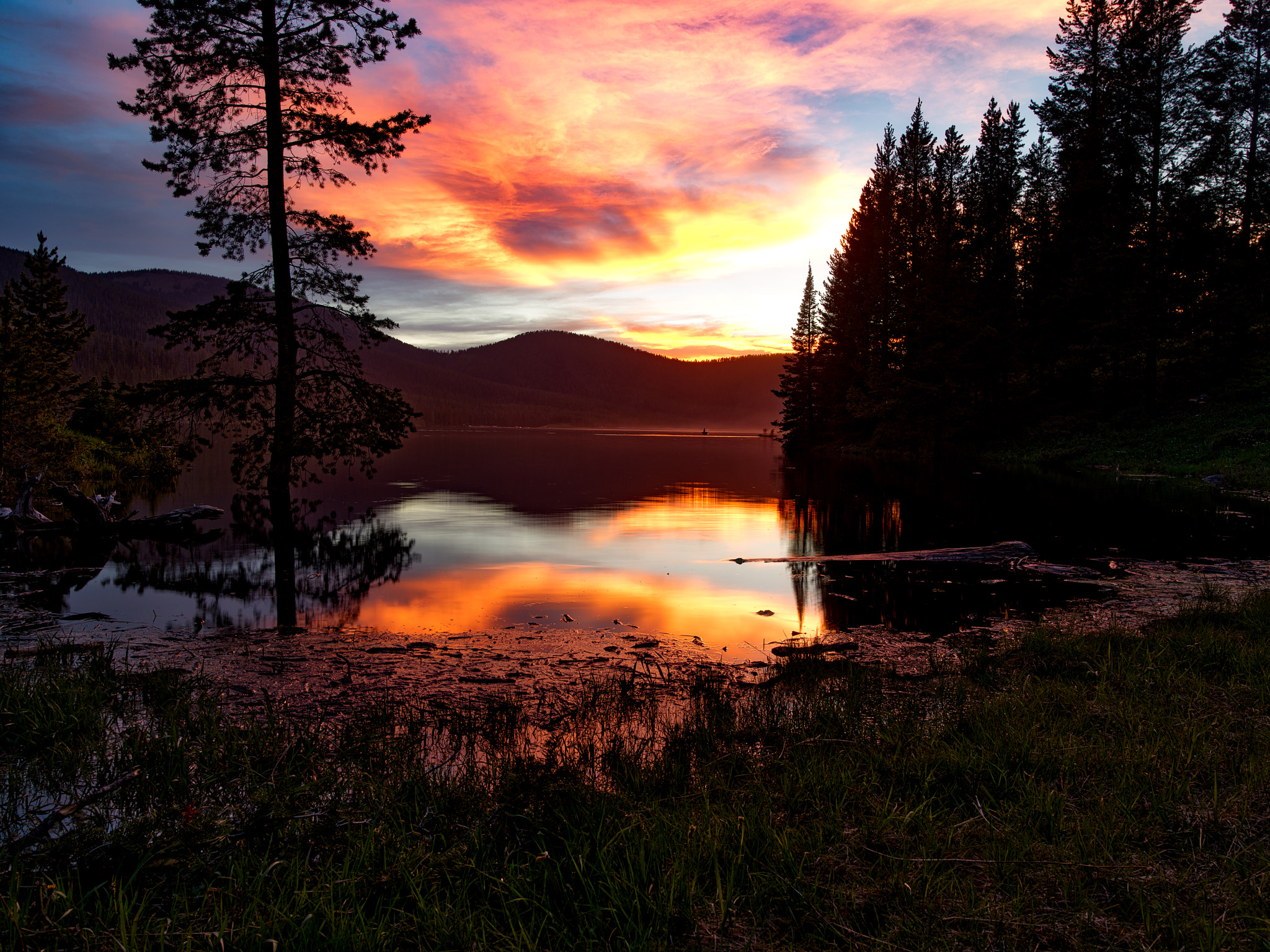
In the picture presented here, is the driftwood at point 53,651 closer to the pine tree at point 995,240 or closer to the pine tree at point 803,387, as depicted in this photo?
the pine tree at point 995,240

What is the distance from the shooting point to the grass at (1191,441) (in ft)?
90.9

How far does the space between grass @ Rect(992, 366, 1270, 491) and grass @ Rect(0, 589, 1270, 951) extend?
26.7 meters

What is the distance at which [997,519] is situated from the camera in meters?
20.2

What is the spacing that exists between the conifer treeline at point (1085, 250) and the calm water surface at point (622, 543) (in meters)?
11.7

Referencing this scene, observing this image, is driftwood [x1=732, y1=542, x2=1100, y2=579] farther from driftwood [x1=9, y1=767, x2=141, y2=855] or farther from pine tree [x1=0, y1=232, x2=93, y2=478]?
pine tree [x1=0, y1=232, x2=93, y2=478]

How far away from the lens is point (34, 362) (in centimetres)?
3073

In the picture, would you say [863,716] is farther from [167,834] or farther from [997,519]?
[997,519]

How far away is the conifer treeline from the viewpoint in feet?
122

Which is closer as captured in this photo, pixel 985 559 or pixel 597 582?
pixel 597 582

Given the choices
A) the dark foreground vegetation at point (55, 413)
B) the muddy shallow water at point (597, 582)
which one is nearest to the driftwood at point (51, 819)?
the muddy shallow water at point (597, 582)

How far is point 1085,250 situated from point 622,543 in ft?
127

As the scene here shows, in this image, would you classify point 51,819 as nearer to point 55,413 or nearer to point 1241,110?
point 55,413

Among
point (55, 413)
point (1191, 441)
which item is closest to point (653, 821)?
point (1191, 441)

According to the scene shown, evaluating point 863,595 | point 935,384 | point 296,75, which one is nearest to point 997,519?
point 863,595
